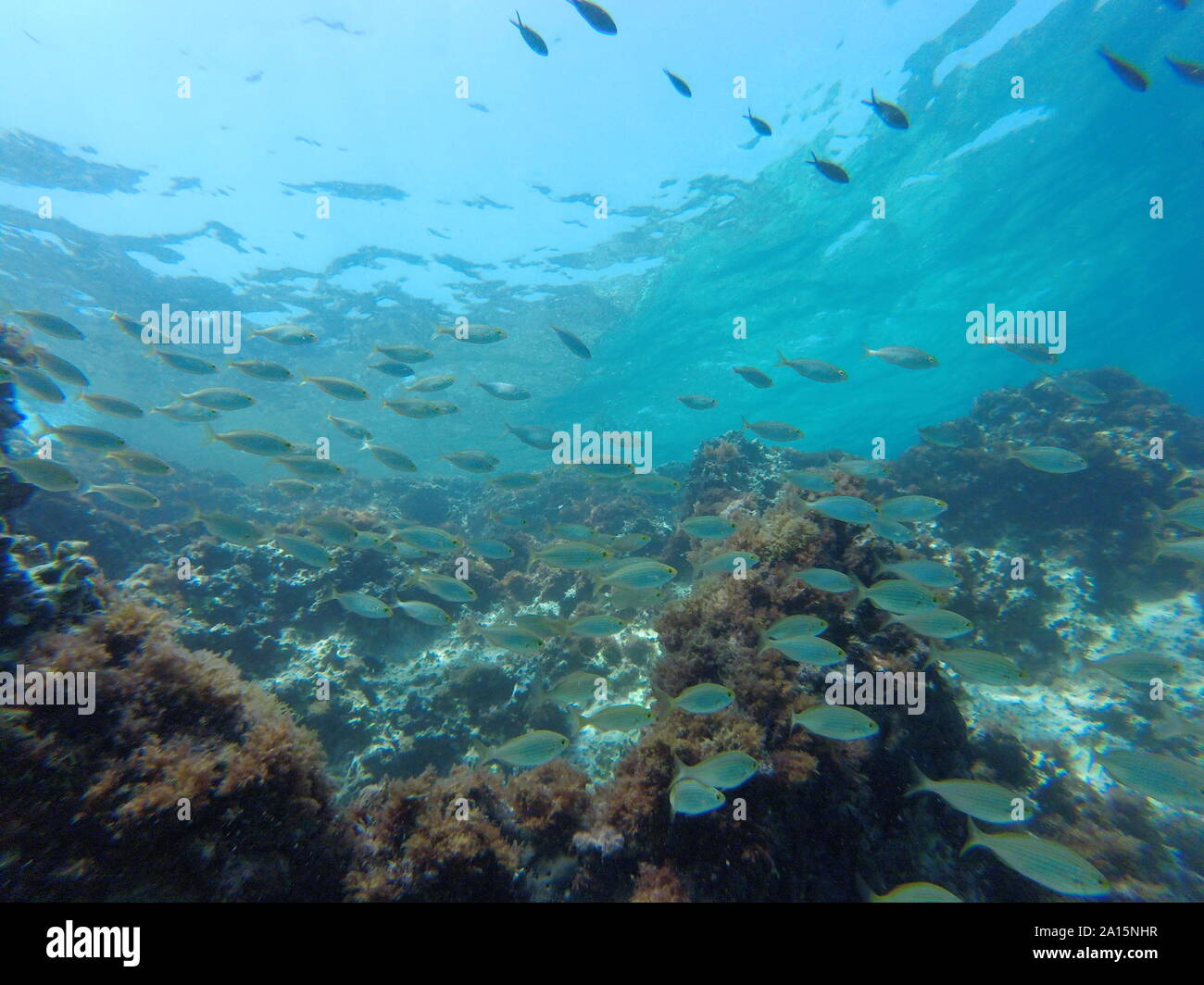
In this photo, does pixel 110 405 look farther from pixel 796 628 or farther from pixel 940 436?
pixel 940 436

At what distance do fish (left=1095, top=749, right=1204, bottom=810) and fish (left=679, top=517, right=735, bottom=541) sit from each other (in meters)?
4.03

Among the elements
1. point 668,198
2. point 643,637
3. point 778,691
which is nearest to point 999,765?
point 778,691

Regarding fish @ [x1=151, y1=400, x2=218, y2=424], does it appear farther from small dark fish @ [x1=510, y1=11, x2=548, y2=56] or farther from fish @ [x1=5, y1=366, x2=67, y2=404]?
small dark fish @ [x1=510, y1=11, x2=548, y2=56]

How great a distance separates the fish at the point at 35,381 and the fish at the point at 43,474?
4.40 feet

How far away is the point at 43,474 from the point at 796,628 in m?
9.03

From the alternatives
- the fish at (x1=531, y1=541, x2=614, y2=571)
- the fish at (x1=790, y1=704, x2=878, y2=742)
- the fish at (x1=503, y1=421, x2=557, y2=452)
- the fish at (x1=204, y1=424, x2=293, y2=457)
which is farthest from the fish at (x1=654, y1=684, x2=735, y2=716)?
the fish at (x1=204, y1=424, x2=293, y2=457)

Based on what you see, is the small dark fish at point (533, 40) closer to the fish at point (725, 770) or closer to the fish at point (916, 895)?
the fish at point (725, 770)

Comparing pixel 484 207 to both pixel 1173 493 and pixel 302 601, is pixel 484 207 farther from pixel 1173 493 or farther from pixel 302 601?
pixel 1173 493

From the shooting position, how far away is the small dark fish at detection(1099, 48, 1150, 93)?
611 centimetres

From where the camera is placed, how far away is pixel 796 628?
4176mm

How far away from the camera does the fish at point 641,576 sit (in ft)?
18.4

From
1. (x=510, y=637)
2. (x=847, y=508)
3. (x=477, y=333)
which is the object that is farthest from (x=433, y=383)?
(x=847, y=508)
